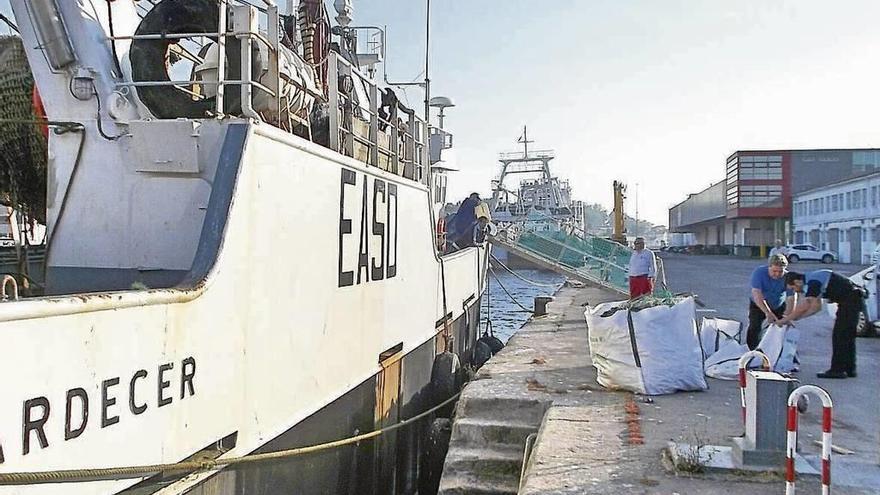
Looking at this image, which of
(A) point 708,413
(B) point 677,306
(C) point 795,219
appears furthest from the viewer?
(C) point 795,219

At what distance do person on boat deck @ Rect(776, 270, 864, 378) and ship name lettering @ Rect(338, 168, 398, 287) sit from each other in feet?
13.7

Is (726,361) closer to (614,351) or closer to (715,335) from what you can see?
(715,335)

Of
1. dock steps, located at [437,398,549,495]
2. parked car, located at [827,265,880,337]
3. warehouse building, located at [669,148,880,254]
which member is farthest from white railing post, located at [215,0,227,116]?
warehouse building, located at [669,148,880,254]

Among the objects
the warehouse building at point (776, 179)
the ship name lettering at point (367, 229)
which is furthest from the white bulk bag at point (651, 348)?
the warehouse building at point (776, 179)

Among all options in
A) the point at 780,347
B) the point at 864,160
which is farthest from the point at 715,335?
the point at 864,160

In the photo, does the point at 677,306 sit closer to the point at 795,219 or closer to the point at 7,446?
the point at 7,446

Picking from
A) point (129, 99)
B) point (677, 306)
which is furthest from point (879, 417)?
point (129, 99)

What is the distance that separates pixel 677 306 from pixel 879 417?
1.90 meters

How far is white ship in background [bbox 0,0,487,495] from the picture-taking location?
2.92 metres

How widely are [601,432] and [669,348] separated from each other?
1539 millimetres

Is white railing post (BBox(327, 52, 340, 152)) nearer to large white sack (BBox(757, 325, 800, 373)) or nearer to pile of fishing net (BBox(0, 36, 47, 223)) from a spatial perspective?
pile of fishing net (BBox(0, 36, 47, 223))

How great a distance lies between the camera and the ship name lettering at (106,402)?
268 centimetres

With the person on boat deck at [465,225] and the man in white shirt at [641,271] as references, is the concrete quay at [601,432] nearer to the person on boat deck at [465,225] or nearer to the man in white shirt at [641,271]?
the man in white shirt at [641,271]

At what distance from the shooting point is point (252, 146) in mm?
4281
